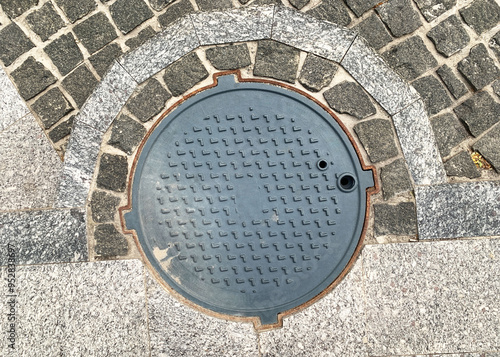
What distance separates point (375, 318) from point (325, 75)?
1886mm

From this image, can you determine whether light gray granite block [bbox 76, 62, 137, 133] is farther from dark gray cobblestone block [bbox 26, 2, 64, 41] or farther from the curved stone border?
dark gray cobblestone block [bbox 26, 2, 64, 41]

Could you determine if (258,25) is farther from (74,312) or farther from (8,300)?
(8,300)

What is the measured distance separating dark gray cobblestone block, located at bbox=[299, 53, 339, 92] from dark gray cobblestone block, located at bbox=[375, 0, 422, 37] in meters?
0.56

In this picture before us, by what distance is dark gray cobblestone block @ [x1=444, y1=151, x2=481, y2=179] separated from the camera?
3.02 meters

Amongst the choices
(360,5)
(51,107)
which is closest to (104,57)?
(51,107)

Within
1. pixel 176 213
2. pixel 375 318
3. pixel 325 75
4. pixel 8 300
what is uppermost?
Answer: pixel 325 75

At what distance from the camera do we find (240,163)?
2.95m

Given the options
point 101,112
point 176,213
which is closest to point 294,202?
point 176,213

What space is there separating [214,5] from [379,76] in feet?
4.58

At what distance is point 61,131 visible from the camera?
10.00ft

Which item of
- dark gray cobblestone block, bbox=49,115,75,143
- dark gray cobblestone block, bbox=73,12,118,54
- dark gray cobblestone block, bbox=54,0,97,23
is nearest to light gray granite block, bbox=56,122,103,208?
dark gray cobblestone block, bbox=49,115,75,143

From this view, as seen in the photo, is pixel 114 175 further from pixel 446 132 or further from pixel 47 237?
pixel 446 132

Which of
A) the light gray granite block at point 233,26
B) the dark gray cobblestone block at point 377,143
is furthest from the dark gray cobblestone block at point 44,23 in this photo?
the dark gray cobblestone block at point 377,143

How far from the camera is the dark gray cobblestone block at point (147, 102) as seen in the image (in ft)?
9.82
